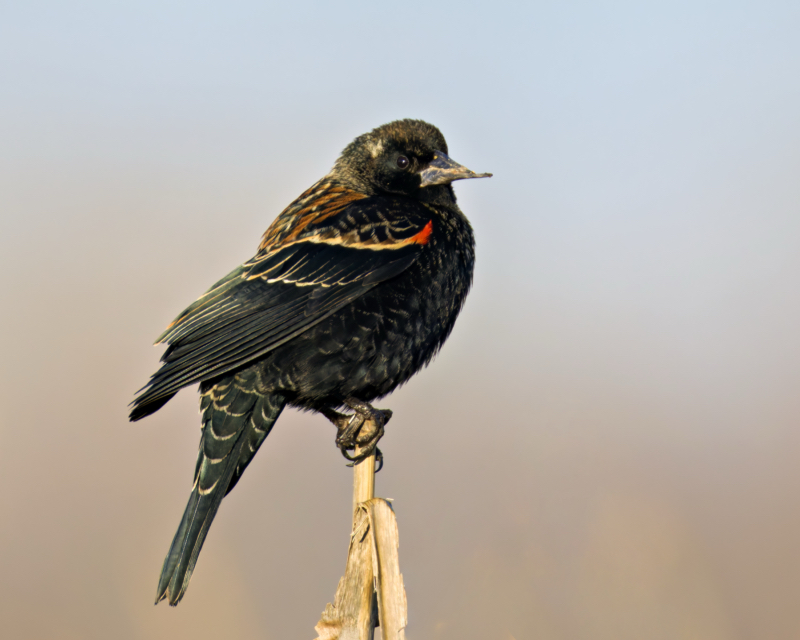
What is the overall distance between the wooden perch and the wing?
2.92 feet

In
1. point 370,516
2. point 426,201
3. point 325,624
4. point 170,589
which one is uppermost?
point 426,201

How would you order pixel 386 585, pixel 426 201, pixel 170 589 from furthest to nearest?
pixel 426 201 < pixel 170 589 < pixel 386 585

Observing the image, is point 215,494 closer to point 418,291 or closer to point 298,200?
point 418,291

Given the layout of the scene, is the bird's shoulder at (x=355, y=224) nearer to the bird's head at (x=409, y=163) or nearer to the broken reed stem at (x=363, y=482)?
the bird's head at (x=409, y=163)

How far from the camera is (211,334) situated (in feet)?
11.0

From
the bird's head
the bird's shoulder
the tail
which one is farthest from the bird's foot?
the bird's head

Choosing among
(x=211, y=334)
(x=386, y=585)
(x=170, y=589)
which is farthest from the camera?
(x=211, y=334)

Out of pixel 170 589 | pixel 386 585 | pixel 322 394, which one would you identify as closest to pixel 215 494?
pixel 170 589

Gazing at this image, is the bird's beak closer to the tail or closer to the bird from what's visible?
the bird

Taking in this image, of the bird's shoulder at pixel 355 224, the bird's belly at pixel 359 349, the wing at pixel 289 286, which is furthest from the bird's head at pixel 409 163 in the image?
the bird's belly at pixel 359 349

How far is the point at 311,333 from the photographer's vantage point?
3.43 metres

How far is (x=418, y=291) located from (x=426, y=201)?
0.76 meters

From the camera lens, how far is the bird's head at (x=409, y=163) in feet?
13.6

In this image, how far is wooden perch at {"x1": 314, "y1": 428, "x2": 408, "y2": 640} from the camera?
286 centimetres
